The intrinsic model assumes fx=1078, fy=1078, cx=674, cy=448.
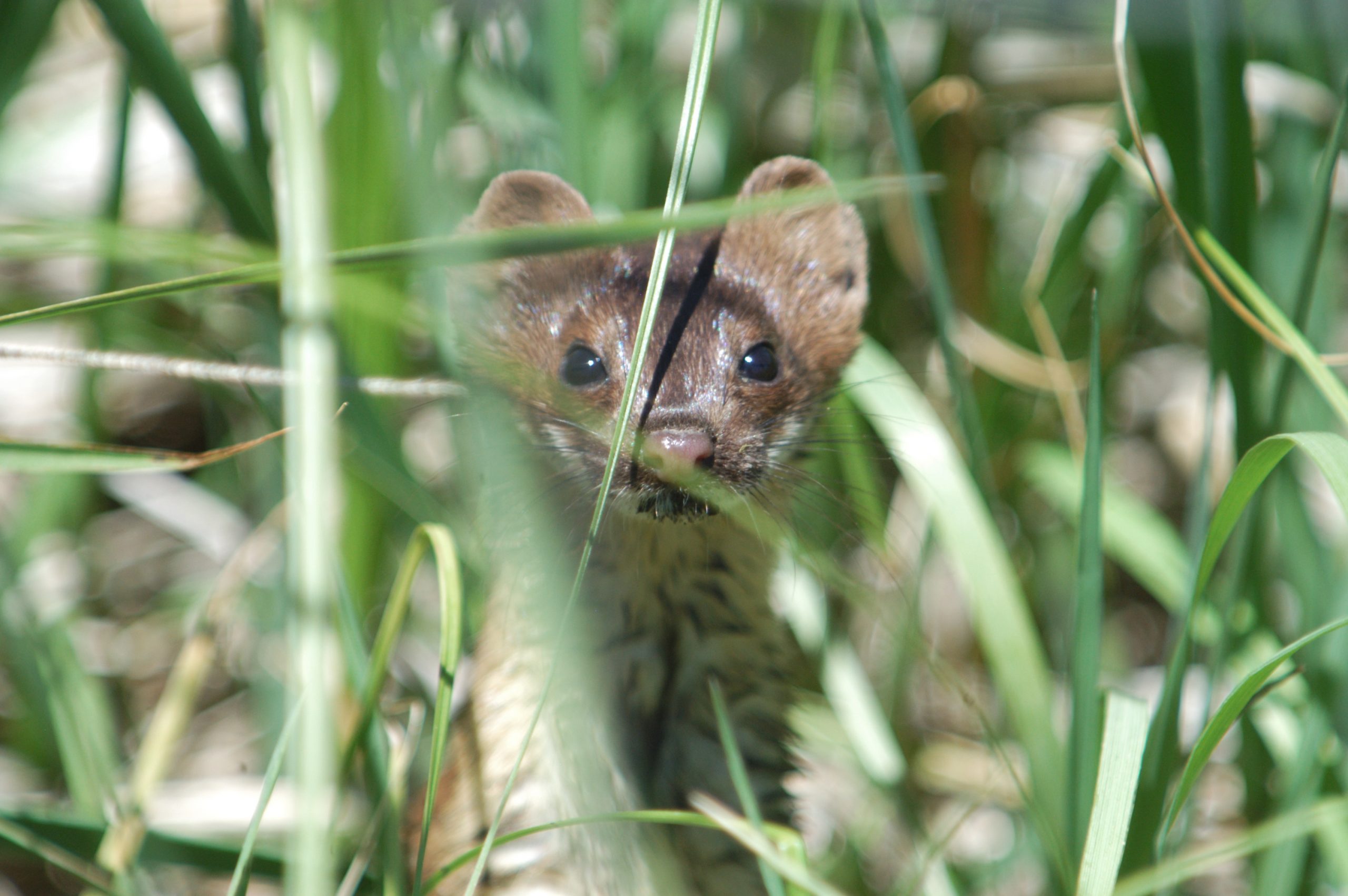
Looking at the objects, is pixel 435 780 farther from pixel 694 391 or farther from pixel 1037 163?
pixel 1037 163

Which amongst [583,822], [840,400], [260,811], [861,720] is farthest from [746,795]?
[840,400]

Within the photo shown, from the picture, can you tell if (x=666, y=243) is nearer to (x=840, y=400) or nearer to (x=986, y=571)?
(x=986, y=571)

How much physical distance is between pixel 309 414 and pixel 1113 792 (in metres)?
1.32

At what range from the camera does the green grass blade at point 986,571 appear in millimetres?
2039

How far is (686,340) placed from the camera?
192cm

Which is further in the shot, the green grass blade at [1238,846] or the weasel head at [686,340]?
the weasel head at [686,340]

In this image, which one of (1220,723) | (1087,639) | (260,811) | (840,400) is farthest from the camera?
(840,400)

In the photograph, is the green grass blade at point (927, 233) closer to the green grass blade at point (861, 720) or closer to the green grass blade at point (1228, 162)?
the green grass blade at point (1228, 162)

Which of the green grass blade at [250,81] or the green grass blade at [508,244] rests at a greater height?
the green grass blade at [250,81]

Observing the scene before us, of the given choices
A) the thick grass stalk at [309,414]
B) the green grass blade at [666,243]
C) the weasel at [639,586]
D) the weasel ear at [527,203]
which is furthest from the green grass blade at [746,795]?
the weasel ear at [527,203]

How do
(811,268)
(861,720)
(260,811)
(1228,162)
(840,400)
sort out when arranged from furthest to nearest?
1. (840,400)
2. (861,720)
3. (811,268)
4. (1228,162)
5. (260,811)

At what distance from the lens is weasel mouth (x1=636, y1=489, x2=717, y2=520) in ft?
5.87

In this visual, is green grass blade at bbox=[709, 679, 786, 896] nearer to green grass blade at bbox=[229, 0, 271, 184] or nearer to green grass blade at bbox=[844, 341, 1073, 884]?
green grass blade at bbox=[844, 341, 1073, 884]

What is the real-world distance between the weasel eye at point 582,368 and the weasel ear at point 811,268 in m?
0.38
